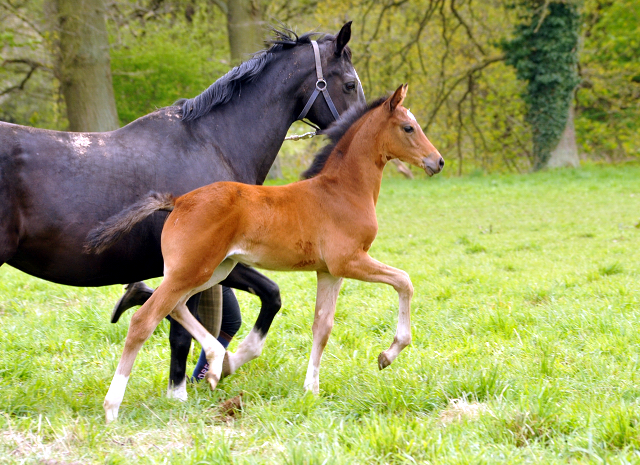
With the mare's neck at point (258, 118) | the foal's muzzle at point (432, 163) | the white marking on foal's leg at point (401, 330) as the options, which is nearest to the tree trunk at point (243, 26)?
the mare's neck at point (258, 118)

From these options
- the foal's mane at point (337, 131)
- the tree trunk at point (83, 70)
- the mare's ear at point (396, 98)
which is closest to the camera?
the mare's ear at point (396, 98)

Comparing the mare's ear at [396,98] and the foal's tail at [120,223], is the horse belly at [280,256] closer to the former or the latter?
the foal's tail at [120,223]

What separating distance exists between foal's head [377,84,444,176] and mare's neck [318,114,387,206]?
0.25 feet

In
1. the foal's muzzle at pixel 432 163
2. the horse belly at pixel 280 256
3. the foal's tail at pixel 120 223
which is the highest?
the foal's muzzle at pixel 432 163

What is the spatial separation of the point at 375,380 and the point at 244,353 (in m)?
0.85

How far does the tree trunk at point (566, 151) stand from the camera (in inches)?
809

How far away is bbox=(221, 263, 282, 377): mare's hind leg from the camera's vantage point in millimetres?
3957

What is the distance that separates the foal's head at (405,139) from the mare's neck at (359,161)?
0.08 metres

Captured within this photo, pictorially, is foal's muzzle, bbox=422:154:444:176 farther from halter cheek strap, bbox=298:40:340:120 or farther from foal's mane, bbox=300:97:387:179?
halter cheek strap, bbox=298:40:340:120

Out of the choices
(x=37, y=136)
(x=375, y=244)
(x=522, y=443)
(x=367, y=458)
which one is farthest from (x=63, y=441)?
(x=375, y=244)

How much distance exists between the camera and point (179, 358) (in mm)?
3811

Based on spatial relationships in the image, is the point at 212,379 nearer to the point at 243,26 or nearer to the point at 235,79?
the point at 235,79

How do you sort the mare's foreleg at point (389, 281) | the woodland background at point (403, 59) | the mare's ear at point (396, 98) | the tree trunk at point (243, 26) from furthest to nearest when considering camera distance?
the tree trunk at point (243, 26), the woodland background at point (403, 59), the mare's ear at point (396, 98), the mare's foreleg at point (389, 281)


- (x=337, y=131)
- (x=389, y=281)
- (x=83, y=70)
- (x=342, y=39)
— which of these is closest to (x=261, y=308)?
(x=389, y=281)
